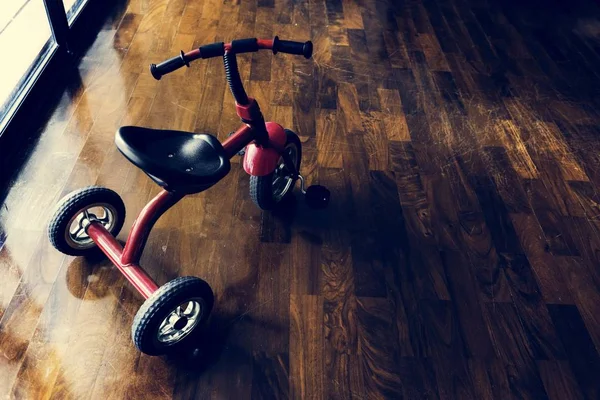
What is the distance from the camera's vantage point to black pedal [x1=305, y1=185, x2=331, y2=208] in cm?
157

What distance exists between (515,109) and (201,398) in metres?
1.67

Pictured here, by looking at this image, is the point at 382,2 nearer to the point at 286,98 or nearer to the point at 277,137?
the point at 286,98

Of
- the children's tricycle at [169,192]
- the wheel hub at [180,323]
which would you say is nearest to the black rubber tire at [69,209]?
the children's tricycle at [169,192]

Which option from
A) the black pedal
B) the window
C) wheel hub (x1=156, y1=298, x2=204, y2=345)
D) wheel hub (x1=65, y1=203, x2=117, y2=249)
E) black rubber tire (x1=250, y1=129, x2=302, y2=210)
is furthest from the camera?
the window

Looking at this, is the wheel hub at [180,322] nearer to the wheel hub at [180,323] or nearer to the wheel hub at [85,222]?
the wheel hub at [180,323]

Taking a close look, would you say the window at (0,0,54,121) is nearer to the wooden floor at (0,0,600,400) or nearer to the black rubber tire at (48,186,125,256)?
the wooden floor at (0,0,600,400)

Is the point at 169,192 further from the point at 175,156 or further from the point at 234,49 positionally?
the point at 234,49

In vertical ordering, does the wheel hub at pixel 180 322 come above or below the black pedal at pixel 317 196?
above

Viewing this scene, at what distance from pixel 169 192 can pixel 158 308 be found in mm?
253

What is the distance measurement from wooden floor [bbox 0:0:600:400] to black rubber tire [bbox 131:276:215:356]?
→ 102mm

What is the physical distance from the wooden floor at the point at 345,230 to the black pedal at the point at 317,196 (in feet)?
0.10

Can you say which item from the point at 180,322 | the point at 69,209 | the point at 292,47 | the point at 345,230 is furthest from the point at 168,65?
the point at 345,230

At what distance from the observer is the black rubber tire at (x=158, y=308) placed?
107 cm

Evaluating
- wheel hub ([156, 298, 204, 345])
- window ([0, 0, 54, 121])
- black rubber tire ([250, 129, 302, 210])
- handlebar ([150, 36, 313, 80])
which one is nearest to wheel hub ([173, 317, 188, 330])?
wheel hub ([156, 298, 204, 345])
